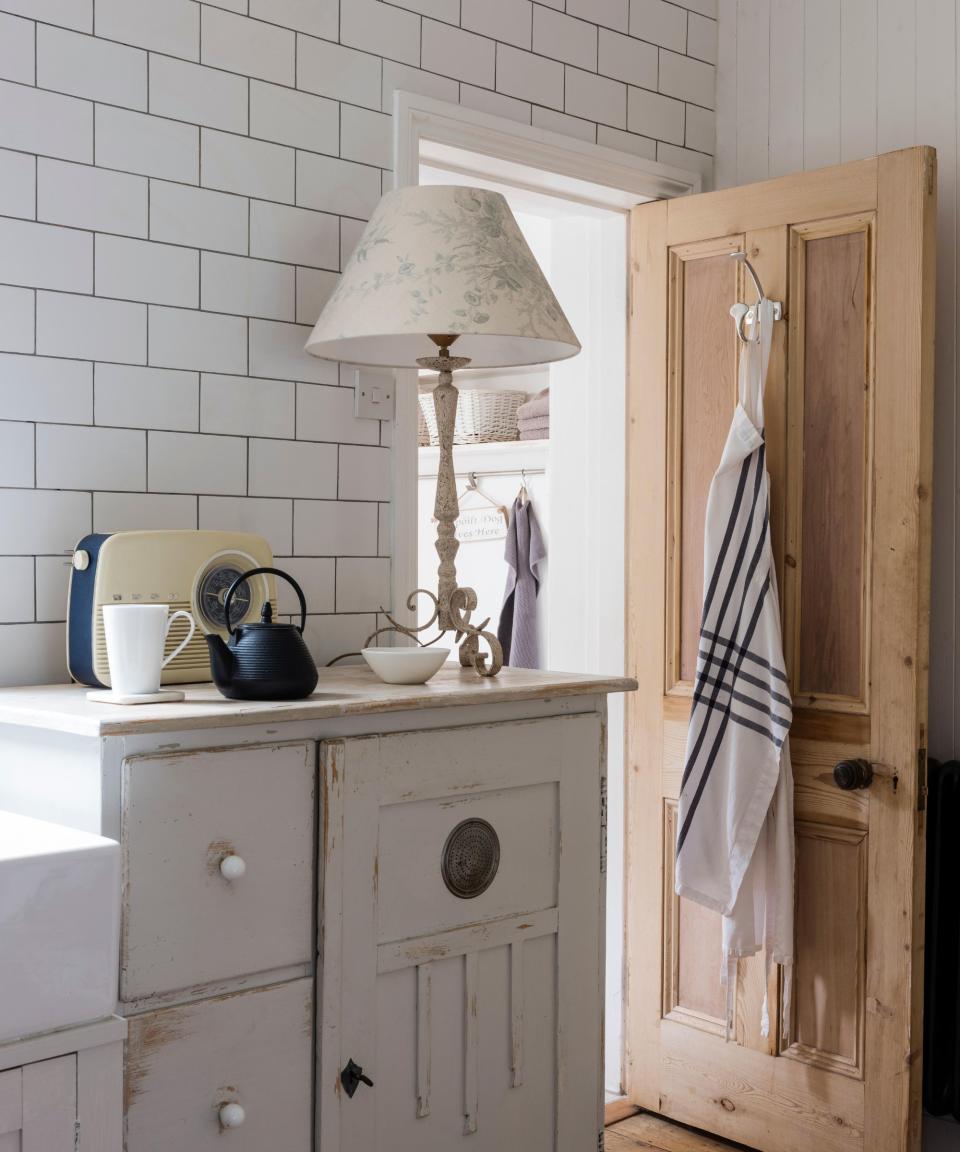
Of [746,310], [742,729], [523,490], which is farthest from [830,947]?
[523,490]

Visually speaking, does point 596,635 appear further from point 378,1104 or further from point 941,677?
point 378,1104

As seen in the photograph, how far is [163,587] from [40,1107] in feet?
2.48

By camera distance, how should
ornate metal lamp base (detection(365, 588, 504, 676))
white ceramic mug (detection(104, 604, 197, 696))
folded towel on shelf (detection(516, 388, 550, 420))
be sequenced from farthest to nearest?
folded towel on shelf (detection(516, 388, 550, 420)) → ornate metal lamp base (detection(365, 588, 504, 676)) → white ceramic mug (detection(104, 604, 197, 696))

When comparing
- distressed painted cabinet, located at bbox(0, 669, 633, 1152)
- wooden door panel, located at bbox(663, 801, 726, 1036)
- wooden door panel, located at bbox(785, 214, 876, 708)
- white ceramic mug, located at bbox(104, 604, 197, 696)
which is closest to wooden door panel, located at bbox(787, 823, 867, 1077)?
wooden door panel, located at bbox(663, 801, 726, 1036)

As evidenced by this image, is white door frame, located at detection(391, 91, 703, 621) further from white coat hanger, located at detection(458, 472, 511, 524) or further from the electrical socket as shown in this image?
white coat hanger, located at detection(458, 472, 511, 524)

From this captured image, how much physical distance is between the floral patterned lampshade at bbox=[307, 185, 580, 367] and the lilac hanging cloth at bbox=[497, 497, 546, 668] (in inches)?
70.3

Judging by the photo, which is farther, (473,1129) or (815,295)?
(815,295)

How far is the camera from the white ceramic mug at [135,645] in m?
1.58

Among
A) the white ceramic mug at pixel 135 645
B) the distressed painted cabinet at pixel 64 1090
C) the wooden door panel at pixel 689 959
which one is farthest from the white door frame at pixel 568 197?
the distressed painted cabinet at pixel 64 1090

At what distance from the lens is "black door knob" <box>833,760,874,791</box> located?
2346 mm

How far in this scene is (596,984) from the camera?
6.26ft

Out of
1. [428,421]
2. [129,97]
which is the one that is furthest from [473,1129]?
[428,421]

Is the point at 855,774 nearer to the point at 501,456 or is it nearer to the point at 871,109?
the point at 871,109

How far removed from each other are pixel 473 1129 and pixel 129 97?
1.64m
